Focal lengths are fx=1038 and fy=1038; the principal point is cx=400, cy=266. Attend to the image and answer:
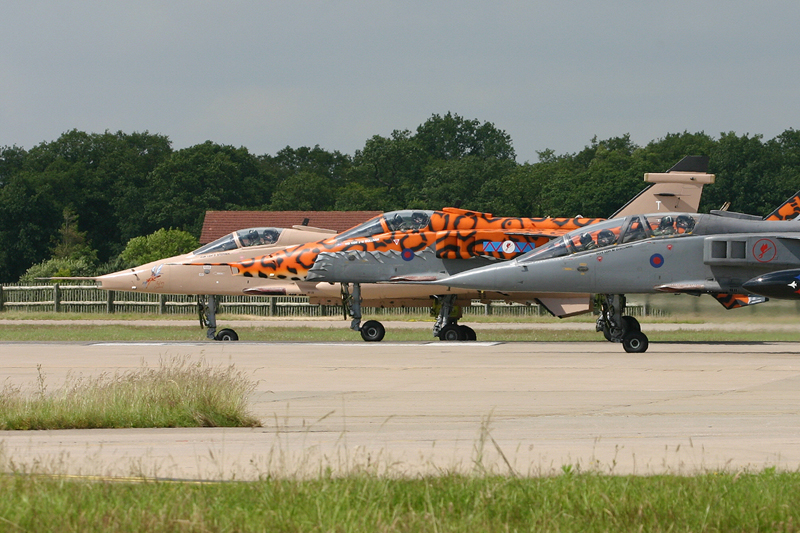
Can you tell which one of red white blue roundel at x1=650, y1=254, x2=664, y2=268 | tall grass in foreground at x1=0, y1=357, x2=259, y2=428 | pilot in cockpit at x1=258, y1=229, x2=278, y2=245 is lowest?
tall grass in foreground at x1=0, y1=357, x2=259, y2=428

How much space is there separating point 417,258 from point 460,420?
563 inches

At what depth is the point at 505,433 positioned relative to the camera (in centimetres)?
887

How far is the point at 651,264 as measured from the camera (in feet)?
67.8

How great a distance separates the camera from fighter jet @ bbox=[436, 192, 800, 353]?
20.5 meters

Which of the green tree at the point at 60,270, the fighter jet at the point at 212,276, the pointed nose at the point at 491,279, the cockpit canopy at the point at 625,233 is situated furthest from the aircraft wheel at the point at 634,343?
the green tree at the point at 60,270

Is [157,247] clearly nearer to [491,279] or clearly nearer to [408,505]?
[491,279]

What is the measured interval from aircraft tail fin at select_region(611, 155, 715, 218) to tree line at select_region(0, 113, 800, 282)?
4501cm

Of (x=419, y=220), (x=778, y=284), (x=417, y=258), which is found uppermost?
(x=419, y=220)

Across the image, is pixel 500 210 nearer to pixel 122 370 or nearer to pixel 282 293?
pixel 282 293

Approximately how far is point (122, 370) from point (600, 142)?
100197 millimetres

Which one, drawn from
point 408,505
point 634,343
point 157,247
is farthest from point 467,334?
point 157,247

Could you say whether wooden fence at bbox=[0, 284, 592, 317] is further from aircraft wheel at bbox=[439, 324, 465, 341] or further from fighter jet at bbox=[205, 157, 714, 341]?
fighter jet at bbox=[205, 157, 714, 341]

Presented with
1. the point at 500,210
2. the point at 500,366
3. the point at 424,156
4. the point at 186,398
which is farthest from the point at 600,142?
the point at 186,398

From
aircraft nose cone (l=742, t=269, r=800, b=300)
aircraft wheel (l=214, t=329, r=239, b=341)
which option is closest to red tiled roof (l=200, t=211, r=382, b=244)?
aircraft wheel (l=214, t=329, r=239, b=341)
